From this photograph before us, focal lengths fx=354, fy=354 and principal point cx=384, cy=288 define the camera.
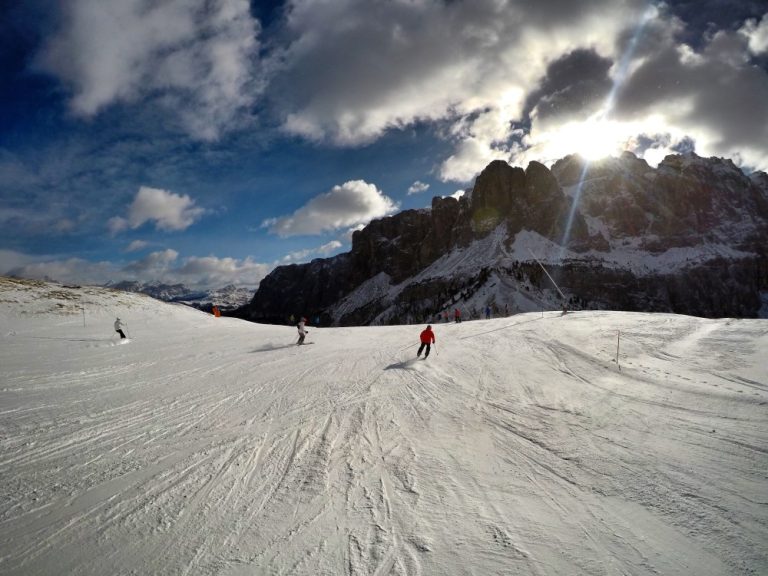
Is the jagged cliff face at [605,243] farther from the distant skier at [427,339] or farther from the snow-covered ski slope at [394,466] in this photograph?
the snow-covered ski slope at [394,466]

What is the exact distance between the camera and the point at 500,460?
6.87 m

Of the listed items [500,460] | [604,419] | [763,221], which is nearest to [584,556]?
[500,460]

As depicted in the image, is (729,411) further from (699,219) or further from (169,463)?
(699,219)

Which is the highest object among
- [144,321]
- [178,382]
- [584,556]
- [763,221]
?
[763,221]

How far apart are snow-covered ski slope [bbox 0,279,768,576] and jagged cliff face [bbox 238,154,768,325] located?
103475mm

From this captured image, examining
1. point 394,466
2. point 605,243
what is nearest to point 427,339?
point 394,466

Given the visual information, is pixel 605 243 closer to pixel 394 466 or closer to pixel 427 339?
pixel 427 339

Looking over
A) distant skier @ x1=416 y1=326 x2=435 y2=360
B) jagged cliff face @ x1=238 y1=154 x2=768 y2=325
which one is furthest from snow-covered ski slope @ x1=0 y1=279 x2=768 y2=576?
jagged cliff face @ x1=238 y1=154 x2=768 y2=325

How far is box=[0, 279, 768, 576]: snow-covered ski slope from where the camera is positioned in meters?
4.54

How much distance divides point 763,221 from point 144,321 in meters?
273

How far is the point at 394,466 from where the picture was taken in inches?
264

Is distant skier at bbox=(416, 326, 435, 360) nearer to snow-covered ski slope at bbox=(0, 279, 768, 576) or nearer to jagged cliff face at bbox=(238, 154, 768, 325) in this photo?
snow-covered ski slope at bbox=(0, 279, 768, 576)

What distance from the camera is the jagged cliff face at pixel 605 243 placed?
5556 inches

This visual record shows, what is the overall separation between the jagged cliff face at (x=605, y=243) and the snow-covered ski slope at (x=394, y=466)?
103m
